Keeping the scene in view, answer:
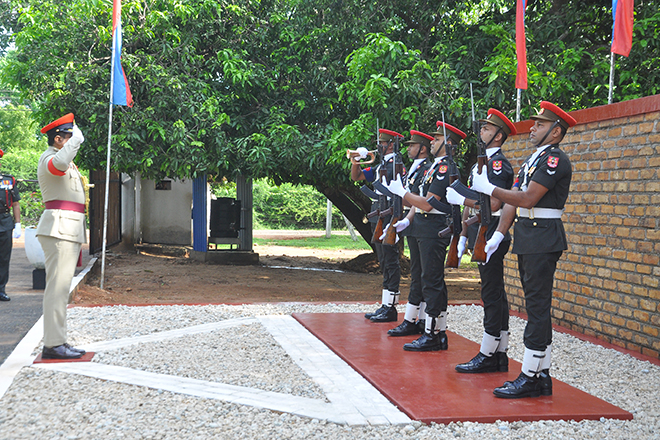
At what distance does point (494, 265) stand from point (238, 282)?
24.5ft

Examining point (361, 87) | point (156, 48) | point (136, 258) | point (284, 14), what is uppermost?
point (284, 14)

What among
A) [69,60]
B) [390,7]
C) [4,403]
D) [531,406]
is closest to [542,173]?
[531,406]

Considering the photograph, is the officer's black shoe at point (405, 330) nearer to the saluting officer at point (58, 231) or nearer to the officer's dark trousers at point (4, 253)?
the saluting officer at point (58, 231)

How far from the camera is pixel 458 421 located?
11.8 feet

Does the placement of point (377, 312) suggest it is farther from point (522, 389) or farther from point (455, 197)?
point (522, 389)

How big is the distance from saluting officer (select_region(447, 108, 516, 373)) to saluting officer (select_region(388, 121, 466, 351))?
0.59 metres

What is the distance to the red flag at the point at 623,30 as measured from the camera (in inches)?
243

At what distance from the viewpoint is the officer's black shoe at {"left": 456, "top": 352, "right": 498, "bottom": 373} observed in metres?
4.62

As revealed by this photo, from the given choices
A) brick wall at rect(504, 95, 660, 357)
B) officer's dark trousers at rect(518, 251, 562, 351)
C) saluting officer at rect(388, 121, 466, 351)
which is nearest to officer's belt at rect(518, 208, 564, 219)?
officer's dark trousers at rect(518, 251, 562, 351)

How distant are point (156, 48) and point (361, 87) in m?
4.13

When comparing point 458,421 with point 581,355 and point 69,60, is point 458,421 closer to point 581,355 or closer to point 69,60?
point 581,355

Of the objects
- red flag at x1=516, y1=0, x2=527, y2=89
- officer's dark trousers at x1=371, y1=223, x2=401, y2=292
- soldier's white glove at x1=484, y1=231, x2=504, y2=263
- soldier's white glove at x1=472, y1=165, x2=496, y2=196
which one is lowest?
officer's dark trousers at x1=371, y1=223, x2=401, y2=292

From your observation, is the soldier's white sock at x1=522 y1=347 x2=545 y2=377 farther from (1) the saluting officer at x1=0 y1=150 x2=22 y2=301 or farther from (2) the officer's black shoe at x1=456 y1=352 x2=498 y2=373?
→ (1) the saluting officer at x1=0 y1=150 x2=22 y2=301

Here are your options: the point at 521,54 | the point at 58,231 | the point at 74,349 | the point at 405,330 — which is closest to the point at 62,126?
the point at 58,231
